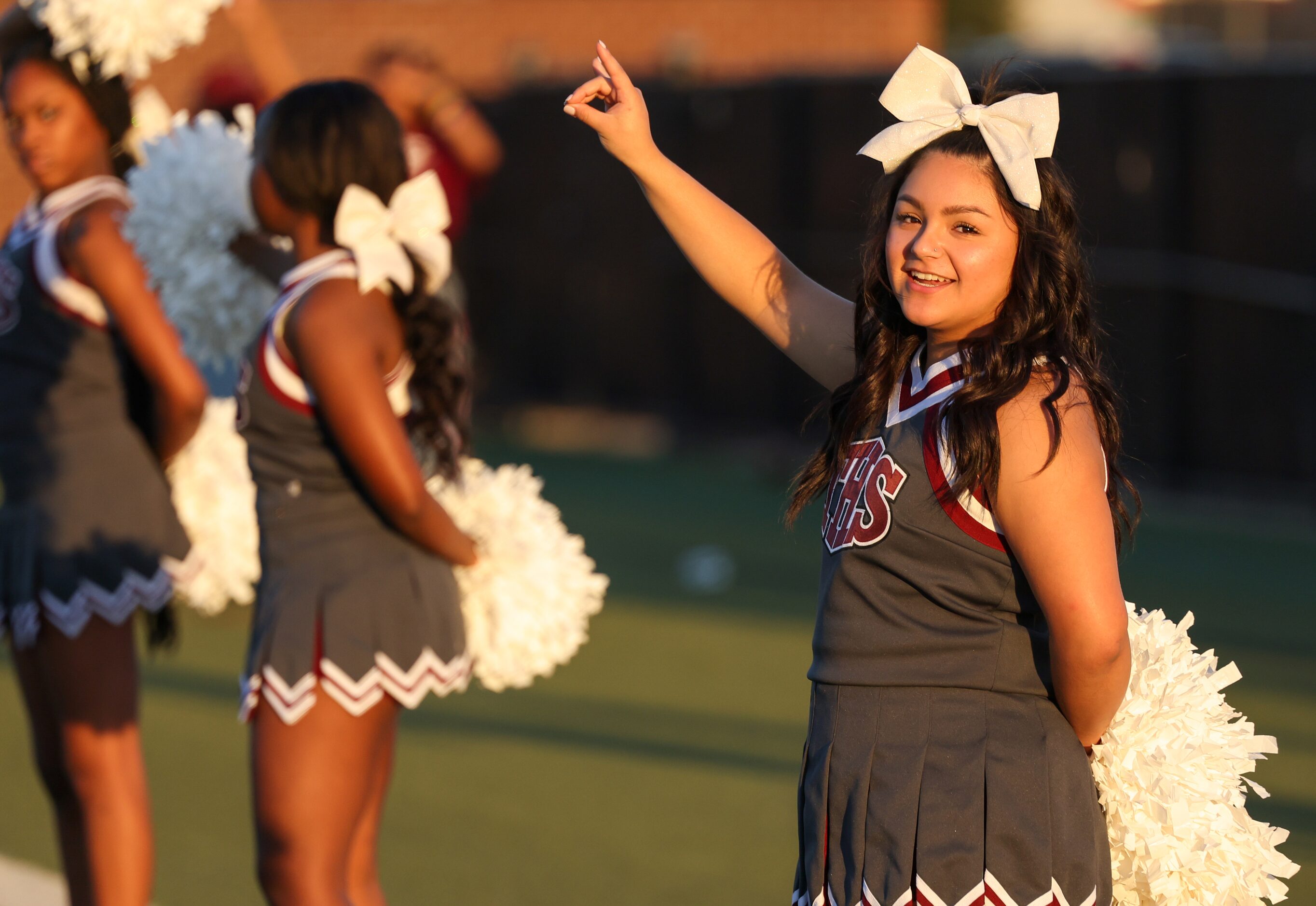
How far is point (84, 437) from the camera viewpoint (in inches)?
132

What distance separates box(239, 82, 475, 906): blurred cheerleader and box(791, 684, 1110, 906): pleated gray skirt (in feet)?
3.17

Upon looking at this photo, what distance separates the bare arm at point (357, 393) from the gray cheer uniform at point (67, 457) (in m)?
0.74

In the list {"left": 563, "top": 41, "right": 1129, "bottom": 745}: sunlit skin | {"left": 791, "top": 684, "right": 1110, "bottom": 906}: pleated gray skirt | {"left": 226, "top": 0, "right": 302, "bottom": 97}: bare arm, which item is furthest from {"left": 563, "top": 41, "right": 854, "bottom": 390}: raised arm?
{"left": 226, "top": 0, "right": 302, "bottom": 97}: bare arm

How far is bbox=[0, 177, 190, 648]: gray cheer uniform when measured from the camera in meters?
3.27

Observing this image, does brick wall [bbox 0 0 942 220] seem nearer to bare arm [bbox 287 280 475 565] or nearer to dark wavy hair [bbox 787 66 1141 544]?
bare arm [bbox 287 280 475 565]

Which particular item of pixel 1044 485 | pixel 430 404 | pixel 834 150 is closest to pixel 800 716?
pixel 430 404

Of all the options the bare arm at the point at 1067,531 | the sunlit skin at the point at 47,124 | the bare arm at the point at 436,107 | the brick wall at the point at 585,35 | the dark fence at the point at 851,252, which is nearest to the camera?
the bare arm at the point at 1067,531

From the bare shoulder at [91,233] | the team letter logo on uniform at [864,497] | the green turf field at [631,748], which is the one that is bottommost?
the green turf field at [631,748]

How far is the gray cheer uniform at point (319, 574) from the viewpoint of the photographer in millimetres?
2818

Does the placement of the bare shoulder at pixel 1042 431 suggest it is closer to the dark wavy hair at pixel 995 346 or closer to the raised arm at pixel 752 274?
the dark wavy hair at pixel 995 346

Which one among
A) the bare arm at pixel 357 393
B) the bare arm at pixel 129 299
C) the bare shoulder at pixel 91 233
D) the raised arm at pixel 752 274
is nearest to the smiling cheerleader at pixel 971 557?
the raised arm at pixel 752 274

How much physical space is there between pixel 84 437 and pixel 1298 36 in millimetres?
26141

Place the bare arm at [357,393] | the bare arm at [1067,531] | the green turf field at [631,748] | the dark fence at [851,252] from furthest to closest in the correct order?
the dark fence at [851,252], the green turf field at [631,748], the bare arm at [357,393], the bare arm at [1067,531]

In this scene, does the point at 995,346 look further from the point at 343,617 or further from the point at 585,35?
the point at 585,35
